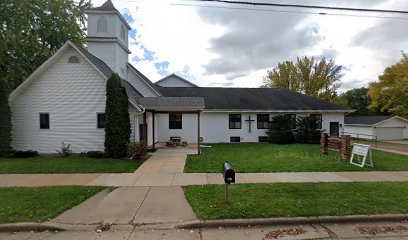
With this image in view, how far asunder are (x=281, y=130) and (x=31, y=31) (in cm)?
2105

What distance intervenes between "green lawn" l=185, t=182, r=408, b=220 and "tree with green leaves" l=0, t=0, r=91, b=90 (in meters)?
15.9

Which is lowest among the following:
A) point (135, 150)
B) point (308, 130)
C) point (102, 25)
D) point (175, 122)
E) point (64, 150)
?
point (64, 150)

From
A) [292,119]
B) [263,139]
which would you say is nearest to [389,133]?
[292,119]

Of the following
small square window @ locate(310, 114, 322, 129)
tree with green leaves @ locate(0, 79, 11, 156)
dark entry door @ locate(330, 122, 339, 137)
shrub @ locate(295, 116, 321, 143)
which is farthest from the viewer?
dark entry door @ locate(330, 122, 339, 137)

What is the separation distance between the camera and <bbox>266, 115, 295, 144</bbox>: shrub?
21.1 meters

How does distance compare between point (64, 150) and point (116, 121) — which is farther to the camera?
point (64, 150)

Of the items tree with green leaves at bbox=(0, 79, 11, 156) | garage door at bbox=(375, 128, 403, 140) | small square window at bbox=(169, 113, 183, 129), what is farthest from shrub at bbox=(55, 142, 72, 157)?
garage door at bbox=(375, 128, 403, 140)

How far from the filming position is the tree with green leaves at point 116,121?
1359cm

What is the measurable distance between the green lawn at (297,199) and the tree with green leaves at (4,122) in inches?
498

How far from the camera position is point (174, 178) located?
8.84 metres

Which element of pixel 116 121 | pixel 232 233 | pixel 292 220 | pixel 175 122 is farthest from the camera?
pixel 175 122

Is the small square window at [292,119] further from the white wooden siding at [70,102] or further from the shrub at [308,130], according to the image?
the white wooden siding at [70,102]

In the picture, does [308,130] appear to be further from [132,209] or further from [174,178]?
[132,209]

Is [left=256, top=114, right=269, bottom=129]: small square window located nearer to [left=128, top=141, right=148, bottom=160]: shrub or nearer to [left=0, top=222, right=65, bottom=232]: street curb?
[left=128, top=141, right=148, bottom=160]: shrub
